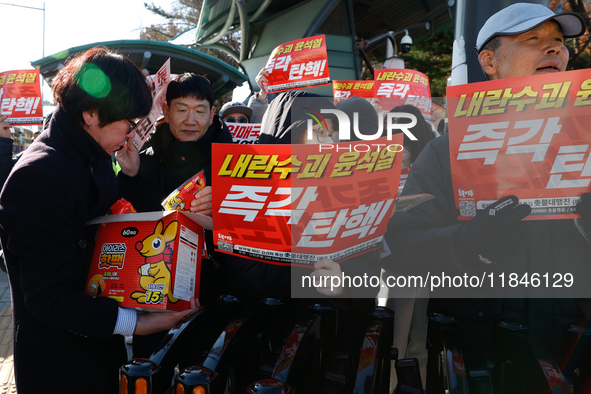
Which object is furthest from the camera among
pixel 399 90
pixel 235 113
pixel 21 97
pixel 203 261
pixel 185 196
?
pixel 399 90

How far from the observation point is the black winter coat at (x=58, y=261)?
131cm

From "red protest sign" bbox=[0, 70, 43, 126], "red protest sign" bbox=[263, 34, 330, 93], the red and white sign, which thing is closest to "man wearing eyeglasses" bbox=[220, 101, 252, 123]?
"red protest sign" bbox=[263, 34, 330, 93]

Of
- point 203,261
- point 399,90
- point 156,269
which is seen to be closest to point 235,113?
point 399,90

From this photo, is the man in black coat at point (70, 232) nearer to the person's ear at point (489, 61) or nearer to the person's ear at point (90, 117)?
the person's ear at point (90, 117)

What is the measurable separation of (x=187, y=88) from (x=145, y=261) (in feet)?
4.34

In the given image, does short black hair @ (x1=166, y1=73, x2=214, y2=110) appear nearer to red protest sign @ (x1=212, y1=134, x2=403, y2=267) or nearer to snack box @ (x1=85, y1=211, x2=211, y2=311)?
snack box @ (x1=85, y1=211, x2=211, y2=311)

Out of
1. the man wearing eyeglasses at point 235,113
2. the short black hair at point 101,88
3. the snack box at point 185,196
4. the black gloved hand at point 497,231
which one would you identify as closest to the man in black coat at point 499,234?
the black gloved hand at point 497,231

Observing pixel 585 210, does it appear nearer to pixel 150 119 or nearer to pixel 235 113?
pixel 150 119

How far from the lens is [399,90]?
6.17 metres

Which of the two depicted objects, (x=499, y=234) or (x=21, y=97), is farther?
(x=21, y=97)

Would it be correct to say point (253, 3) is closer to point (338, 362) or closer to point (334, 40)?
point (334, 40)

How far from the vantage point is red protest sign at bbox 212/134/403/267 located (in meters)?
1.21

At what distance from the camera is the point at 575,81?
1.14m

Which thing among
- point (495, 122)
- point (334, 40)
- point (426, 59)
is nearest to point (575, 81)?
point (495, 122)
